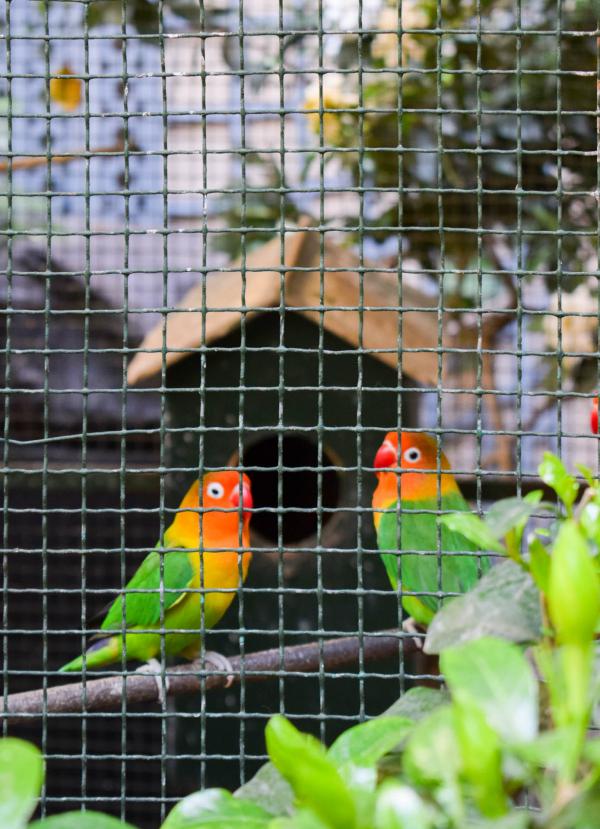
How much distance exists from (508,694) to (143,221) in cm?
266

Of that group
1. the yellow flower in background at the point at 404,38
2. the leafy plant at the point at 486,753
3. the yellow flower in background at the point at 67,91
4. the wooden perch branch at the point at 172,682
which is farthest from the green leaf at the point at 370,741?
the yellow flower in background at the point at 404,38

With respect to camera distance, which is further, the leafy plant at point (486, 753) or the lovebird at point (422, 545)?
the lovebird at point (422, 545)

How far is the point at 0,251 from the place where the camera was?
2934mm

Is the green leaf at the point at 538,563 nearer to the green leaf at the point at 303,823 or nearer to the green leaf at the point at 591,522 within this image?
the green leaf at the point at 591,522

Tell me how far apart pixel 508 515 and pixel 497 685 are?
6.6 inches

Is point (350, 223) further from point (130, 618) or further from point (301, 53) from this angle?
point (130, 618)

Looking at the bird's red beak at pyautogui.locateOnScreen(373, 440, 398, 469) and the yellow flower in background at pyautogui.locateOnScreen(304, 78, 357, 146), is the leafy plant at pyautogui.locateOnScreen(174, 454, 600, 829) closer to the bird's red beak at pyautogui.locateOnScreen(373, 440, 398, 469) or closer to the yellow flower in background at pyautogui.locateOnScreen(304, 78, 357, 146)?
the bird's red beak at pyautogui.locateOnScreen(373, 440, 398, 469)

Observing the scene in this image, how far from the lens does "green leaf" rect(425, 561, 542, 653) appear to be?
0.54 meters

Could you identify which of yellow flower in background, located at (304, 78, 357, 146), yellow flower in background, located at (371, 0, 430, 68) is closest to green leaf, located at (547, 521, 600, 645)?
yellow flower in background, located at (304, 78, 357, 146)

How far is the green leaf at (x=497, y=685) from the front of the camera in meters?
0.40

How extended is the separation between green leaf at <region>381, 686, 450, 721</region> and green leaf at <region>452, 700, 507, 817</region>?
8.6 inches

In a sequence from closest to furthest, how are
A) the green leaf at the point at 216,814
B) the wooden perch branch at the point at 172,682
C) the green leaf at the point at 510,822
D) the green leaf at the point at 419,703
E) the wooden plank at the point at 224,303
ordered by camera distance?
1. the green leaf at the point at 510,822
2. the green leaf at the point at 216,814
3. the green leaf at the point at 419,703
4. the wooden perch branch at the point at 172,682
5. the wooden plank at the point at 224,303

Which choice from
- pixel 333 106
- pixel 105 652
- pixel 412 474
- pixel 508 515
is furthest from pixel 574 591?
pixel 333 106

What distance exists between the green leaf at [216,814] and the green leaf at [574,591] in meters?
0.19
